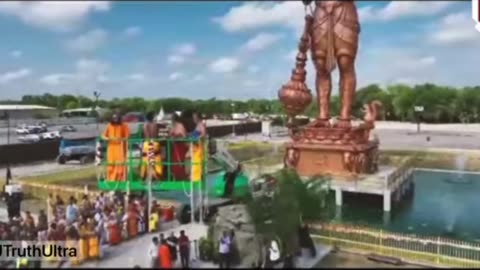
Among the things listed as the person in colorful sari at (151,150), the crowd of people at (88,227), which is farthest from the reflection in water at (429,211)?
the crowd of people at (88,227)

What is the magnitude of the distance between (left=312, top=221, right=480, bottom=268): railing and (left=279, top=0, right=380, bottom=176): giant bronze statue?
35.5ft

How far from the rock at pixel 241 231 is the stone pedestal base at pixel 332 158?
13750mm

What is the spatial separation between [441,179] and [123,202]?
24.9m

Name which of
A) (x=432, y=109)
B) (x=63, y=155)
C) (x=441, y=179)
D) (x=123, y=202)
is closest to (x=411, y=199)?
(x=441, y=179)

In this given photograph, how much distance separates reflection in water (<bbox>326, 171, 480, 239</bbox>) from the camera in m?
24.4

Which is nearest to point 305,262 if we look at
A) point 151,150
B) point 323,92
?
point 151,150

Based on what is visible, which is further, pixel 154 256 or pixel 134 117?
pixel 134 117

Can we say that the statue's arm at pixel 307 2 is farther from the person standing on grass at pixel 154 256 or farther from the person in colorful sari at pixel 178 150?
the person standing on grass at pixel 154 256

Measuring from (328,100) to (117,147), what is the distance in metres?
16.0

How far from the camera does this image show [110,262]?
14.2m

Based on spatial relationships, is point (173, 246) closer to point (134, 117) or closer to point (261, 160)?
point (134, 117)

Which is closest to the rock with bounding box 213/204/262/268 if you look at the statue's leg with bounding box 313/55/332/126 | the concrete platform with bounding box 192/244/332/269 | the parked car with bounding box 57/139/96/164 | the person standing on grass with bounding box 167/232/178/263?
the concrete platform with bounding box 192/244/332/269

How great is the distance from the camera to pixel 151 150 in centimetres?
1748

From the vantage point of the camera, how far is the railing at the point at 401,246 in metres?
16.2
